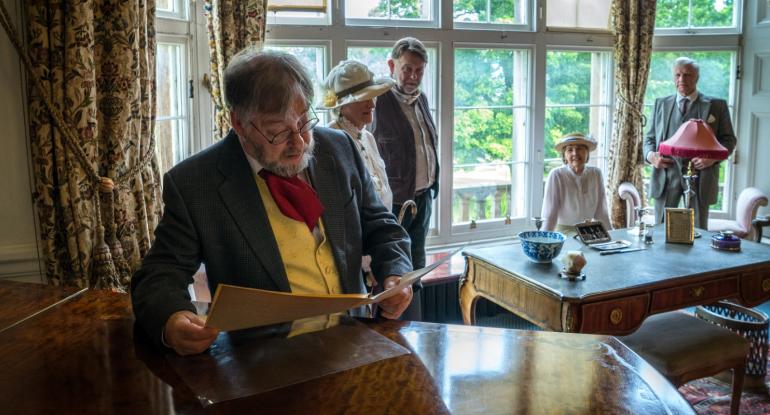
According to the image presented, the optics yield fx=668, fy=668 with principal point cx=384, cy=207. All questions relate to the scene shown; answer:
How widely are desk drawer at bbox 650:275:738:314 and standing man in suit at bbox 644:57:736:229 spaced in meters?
1.72

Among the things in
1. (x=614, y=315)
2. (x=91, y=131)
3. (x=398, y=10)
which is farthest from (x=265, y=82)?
(x=398, y=10)

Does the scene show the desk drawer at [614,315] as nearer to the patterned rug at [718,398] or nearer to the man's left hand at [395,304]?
the patterned rug at [718,398]

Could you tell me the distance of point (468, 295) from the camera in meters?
3.13

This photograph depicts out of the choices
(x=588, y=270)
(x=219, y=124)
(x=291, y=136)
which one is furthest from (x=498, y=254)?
(x=291, y=136)

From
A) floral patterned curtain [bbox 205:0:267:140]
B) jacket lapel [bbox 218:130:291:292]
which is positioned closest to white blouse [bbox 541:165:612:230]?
floral patterned curtain [bbox 205:0:267:140]

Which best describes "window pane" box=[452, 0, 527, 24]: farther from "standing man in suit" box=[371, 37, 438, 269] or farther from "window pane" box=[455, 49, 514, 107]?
"standing man in suit" box=[371, 37, 438, 269]

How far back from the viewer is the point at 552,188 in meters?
3.70

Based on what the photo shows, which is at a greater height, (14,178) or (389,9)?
(389,9)

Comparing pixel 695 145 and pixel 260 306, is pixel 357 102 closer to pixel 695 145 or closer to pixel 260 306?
pixel 260 306

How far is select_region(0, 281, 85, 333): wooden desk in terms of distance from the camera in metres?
1.40

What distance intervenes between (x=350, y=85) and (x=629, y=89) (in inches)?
108

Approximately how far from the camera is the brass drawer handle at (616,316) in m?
2.54

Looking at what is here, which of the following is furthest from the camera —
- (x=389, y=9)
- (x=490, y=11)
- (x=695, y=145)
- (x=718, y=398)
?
(x=490, y=11)

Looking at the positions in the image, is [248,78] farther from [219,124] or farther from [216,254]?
[219,124]
